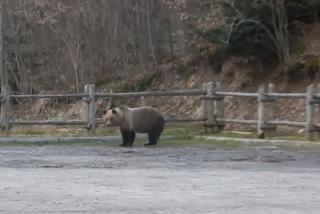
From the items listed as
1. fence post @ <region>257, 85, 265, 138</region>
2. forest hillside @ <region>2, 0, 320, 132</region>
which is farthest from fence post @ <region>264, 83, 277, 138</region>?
forest hillside @ <region>2, 0, 320, 132</region>

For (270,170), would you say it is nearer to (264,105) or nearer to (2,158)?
(2,158)

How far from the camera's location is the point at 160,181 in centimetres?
1342

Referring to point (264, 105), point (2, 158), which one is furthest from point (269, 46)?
point (2, 158)

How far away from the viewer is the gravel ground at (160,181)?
422 inches

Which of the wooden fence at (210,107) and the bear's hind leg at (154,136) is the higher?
the wooden fence at (210,107)

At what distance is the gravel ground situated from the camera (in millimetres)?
10719

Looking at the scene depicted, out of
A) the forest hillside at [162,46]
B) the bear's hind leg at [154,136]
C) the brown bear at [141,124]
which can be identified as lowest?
the bear's hind leg at [154,136]

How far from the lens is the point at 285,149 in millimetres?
20203

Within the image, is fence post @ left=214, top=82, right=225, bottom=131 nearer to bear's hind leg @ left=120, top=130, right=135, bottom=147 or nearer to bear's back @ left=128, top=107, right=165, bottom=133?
bear's back @ left=128, top=107, right=165, bottom=133

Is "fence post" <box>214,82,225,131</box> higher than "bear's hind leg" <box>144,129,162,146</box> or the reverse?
higher

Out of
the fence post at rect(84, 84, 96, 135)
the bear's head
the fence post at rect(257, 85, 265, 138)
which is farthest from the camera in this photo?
the fence post at rect(84, 84, 96, 135)

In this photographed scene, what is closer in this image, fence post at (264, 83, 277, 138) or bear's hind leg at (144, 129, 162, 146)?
bear's hind leg at (144, 129, 162, 146)

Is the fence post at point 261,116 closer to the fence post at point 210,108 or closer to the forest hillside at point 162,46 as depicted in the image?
the fence post at point 210,108

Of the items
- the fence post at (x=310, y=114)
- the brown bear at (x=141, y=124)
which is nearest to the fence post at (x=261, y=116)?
the fence post at (x=310, y=114)
